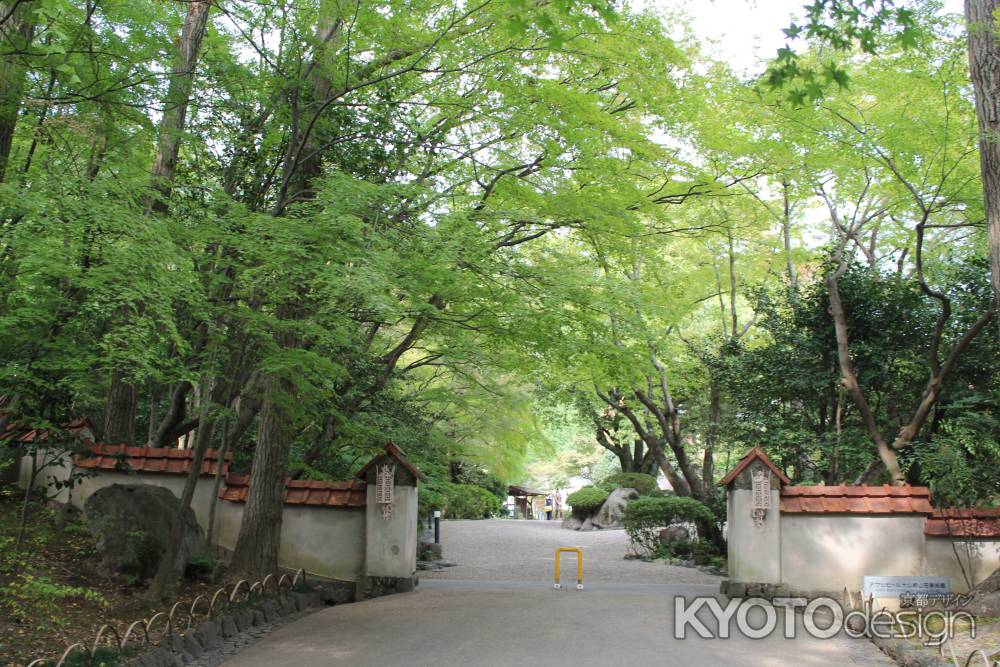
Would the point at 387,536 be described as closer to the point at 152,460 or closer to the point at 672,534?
the point at 152,460

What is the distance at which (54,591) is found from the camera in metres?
6.39

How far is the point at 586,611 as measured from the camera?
9797mm

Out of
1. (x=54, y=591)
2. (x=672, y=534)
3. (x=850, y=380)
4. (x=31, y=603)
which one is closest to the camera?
(x=54, y=591)

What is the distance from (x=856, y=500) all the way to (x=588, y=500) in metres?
16.1

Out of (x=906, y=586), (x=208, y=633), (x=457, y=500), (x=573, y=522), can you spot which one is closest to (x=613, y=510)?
(x=573, y=522)

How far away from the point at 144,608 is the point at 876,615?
8.20 m

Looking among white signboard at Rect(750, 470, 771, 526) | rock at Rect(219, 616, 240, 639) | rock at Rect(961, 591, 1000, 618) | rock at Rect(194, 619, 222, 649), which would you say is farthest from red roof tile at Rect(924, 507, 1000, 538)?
rock at Rect(194, 619, 222, 649)

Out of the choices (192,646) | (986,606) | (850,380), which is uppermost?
(850,380)

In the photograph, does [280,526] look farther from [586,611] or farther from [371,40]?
[371,40]

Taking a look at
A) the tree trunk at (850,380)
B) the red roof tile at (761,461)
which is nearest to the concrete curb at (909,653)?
the red roof tile at (761,461)

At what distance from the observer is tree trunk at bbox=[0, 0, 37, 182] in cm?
652

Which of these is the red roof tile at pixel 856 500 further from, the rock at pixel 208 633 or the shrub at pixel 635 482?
the shrub at pixel 635 482

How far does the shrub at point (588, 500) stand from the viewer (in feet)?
88.2

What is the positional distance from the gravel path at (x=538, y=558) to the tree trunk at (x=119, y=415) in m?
5.69
